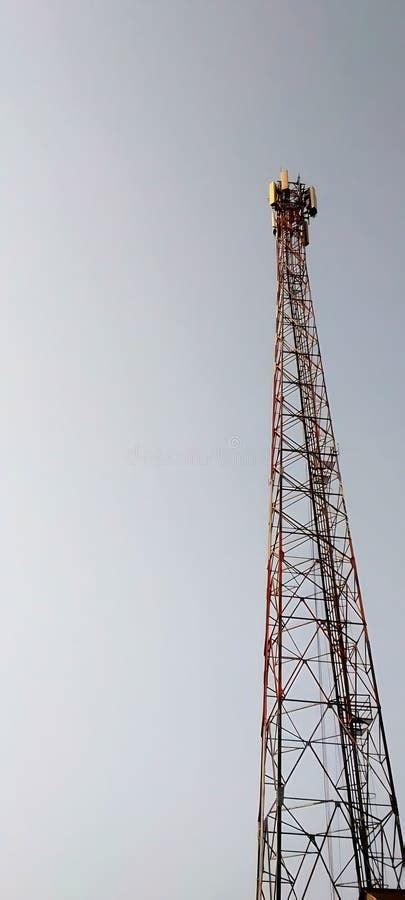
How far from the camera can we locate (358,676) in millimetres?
27281

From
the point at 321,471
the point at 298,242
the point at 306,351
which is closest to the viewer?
the point at 321,471

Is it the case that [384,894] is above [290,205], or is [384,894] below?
below

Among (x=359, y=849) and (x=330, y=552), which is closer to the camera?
(x=359, y=849)

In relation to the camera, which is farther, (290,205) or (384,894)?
(290,205)

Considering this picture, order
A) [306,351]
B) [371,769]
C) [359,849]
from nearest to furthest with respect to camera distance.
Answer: [359,849] < [371,769] < [306,351]

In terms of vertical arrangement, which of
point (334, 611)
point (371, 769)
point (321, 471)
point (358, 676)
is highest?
point (321, 471)

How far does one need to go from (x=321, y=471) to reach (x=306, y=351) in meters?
6.56

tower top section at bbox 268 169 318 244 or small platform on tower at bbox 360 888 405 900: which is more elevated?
tower top section at bbox 268 169 318 244

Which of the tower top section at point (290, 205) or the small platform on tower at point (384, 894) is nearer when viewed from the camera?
the small platform on tower at point (384, 894)

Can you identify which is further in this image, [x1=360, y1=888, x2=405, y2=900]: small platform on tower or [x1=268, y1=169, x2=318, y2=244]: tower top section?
[x1=268, y1=169, x2=318, y2=244]: tower top section

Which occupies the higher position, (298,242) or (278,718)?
(298,242)

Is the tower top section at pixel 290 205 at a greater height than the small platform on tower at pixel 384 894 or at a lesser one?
greater

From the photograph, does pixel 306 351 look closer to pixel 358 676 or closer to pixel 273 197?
pixel 273 197

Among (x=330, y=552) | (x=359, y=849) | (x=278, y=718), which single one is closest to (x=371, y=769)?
(x=359, y=849)
